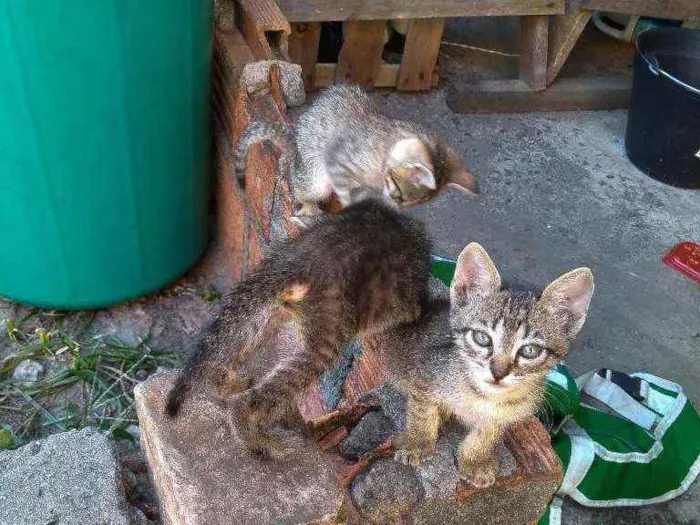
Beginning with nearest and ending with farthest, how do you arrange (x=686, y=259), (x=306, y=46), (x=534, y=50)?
1. (x=686, y=259)
2. (x=306, y=46)
3. (x=534, y=50)

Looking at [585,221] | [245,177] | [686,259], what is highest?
[245,177]

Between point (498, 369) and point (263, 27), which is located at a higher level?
point (263, 27)

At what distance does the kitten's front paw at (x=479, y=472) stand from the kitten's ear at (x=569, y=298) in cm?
40

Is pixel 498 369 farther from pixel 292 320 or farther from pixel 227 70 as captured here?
pixel 227 70

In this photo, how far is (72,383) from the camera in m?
3.23

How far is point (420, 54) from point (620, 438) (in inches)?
112

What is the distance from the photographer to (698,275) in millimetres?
4262

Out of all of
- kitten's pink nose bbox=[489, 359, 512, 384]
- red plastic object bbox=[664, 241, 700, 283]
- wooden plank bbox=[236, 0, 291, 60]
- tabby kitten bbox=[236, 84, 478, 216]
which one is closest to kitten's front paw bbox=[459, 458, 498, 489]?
kitten's pink nose bbox=[489, 359, 512, 384]

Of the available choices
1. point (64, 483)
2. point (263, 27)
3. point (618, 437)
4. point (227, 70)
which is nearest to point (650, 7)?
point (263, 27)

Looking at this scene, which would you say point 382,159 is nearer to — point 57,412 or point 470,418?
point 470,418

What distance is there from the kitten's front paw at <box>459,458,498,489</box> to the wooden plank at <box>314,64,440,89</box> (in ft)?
10.9

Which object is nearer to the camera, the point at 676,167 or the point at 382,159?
the point at 382,159

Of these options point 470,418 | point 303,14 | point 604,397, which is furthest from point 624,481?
point 303,14

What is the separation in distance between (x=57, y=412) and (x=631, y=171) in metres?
3.70
